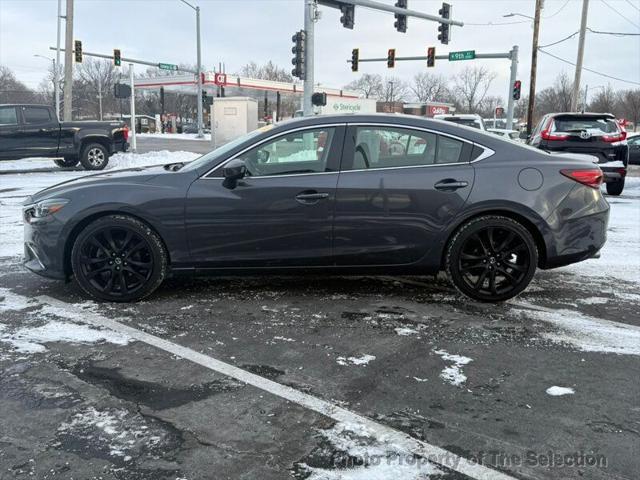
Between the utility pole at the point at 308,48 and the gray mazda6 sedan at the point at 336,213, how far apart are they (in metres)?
14.1

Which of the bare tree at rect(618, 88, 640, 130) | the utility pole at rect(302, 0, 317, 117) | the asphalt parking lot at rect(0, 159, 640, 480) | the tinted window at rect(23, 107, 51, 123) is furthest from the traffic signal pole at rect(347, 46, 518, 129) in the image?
the bare tree at rect(618, 88, 640, 130)

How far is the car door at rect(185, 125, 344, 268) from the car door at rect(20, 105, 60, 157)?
43.8 feet

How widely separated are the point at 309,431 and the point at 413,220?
2.27m

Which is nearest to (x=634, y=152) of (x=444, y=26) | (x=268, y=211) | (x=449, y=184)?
(x=444, y=26)

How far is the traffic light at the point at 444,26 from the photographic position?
914 inches

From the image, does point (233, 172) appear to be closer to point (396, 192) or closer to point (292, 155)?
point (292, 155)

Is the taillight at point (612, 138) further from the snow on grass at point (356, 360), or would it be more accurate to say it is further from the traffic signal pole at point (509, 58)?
the traffic signal pole at point (509, 58)

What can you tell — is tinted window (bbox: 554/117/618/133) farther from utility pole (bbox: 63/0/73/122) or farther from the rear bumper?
utility pole (bbox: 63/0/73/122)

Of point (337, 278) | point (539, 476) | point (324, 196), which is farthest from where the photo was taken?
point (337, 278)

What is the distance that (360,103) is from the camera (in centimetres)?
2639

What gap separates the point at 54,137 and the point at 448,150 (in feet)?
47.1

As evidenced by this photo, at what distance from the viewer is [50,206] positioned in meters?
4.62

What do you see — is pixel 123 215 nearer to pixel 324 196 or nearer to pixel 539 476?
pixel 324 196

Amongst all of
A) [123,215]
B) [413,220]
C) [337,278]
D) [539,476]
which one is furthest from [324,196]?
[539,476]
